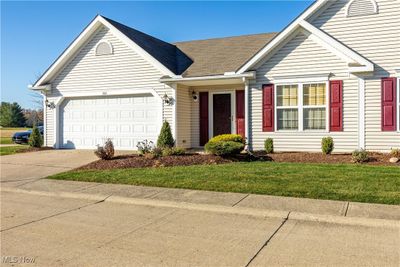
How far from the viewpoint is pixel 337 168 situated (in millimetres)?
9992

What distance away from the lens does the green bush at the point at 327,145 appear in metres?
12.6

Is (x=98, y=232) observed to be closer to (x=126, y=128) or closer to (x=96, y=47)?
(x=126, y=128)

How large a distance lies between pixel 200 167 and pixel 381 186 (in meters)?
4.88

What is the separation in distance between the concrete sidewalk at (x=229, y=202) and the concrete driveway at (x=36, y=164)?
1.28 metres

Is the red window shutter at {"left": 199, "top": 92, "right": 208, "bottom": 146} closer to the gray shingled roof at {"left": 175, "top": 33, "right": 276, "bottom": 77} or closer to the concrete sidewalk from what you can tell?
the gray shingled roof at {"left": 175, "top": 33, "right": 276, "bottom": 77}

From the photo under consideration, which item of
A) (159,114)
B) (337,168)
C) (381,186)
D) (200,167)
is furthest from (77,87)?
(381,186)

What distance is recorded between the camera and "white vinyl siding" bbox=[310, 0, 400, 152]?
12.4 meters

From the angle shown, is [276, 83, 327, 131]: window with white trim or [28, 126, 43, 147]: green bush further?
[28, 126, 43, 147]: green bush

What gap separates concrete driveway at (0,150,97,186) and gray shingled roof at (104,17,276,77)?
534 centimetres

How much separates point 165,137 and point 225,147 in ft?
11.9

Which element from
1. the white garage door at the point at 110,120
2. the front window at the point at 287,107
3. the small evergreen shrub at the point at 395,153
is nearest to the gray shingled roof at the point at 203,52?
the white garage door at the point at 110,120

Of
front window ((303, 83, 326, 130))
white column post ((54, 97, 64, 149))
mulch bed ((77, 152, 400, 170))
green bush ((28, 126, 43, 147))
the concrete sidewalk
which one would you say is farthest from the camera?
Answer: white column post ((54, 97, 64, 149))

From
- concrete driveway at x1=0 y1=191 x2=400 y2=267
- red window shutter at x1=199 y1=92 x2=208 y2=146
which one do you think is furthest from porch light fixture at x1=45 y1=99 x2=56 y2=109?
concrete driveway at x1=0 y1=191 x2=400 y2=267

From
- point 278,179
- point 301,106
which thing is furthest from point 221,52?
point 278,179
